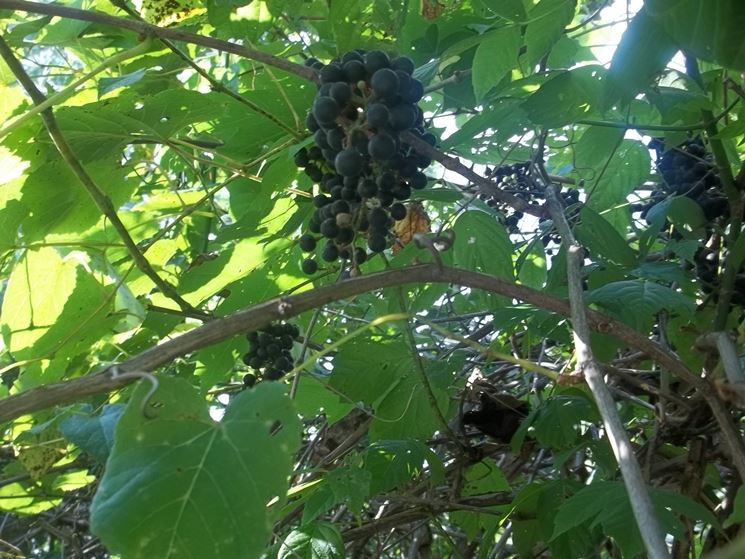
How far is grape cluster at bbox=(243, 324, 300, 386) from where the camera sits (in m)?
1.46

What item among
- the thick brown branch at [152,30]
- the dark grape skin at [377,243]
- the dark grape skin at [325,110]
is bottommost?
the dark grape skin at [377,243]

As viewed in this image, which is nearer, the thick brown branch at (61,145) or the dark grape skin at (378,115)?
the dark grape skin at (378,115)

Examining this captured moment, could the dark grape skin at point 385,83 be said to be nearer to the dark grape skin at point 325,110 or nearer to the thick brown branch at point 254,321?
the dark grape skin at point 325,110

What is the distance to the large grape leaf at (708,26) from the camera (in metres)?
0.81

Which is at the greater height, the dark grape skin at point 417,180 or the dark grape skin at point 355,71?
the dark grape skin at point 355,71

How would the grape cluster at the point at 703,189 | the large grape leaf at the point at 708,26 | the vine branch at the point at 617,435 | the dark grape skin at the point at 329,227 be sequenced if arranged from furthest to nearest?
the grape cluster at the point at 703,189
the dark grape skin at the point at 329,227
the large grape leaf at the point at 708,26
the vine branch at the point at 617,435

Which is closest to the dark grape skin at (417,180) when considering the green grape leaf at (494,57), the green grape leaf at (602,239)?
the green grape leaf at (494,57)

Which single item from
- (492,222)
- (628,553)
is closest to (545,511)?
(628,553)

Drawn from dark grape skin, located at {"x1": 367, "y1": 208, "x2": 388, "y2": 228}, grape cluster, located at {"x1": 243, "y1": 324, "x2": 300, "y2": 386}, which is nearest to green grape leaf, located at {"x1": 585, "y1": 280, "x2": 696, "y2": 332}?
dark grape skin, located at {"x1": 367, "y1": 208, "x2": 388, "y2": 228}

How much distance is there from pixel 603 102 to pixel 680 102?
0.20 metres

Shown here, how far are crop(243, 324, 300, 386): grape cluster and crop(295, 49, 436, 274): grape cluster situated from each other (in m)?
0.41

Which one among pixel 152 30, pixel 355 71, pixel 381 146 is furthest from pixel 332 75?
pixel 152 30

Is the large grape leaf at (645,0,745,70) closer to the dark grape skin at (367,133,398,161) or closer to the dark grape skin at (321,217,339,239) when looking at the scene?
the dark grape skin at (367,133,398,161)

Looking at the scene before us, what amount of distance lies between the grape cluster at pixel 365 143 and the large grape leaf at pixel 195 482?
40 cm
